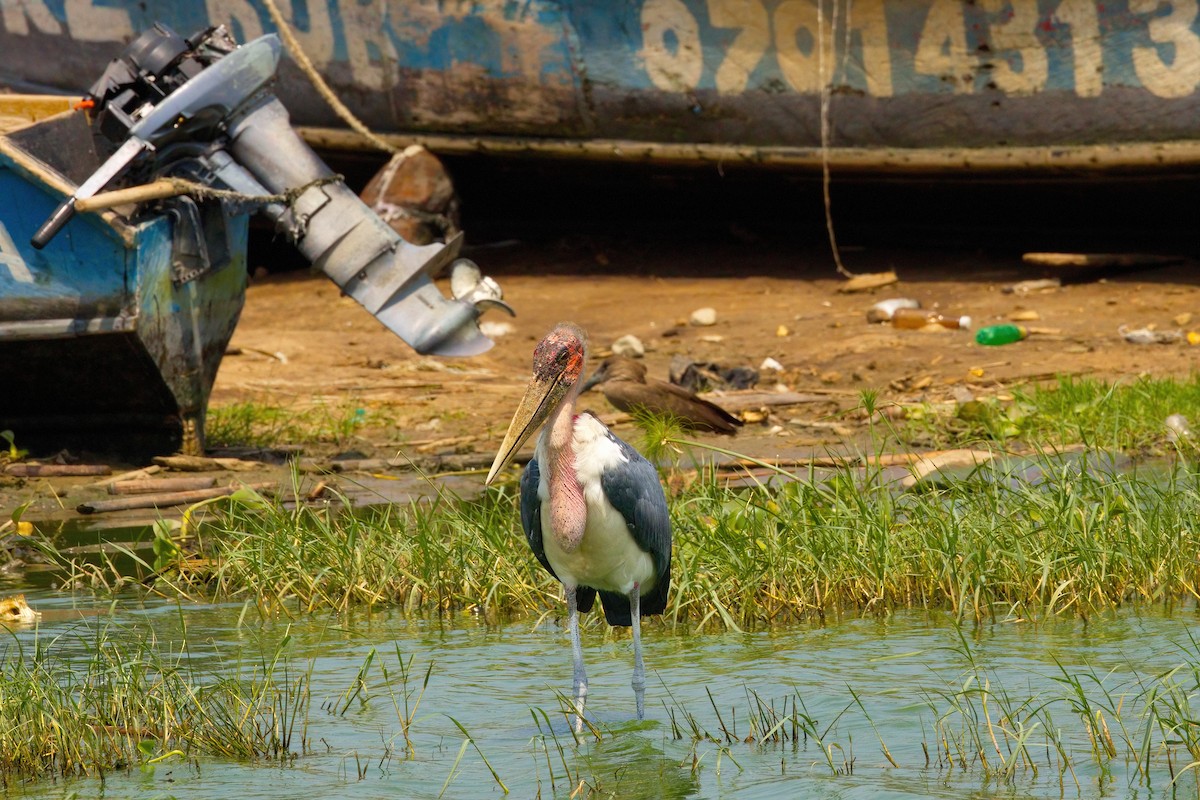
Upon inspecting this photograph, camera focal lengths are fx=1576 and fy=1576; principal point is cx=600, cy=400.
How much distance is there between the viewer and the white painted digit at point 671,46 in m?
11.2

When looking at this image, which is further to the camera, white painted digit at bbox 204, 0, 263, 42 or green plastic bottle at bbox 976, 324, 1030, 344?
white painted digit at bbox 204, 0, 263, 42

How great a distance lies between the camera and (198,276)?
761cm

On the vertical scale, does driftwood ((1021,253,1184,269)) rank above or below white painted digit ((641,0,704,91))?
below

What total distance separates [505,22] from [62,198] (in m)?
5.19

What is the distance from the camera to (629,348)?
33.3 feet

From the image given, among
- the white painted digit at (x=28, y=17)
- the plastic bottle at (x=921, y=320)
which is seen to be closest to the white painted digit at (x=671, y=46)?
the plastic bottle at (x=921, y=320)

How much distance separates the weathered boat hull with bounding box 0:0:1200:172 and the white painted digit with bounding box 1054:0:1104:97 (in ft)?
0.04

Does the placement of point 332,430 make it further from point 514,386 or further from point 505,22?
point 505,22

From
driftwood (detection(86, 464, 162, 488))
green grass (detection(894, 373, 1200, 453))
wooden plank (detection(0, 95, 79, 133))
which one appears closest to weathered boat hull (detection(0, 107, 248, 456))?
driftwood (detection(86, 464, 162, 488))

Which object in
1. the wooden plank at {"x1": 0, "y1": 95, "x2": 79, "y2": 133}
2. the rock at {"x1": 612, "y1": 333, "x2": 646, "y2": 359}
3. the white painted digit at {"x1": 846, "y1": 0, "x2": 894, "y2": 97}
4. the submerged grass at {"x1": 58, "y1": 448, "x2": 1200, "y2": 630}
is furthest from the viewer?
the white painted digit at {"x1": 846, "y1": 0, "x2": 894, "y2": 97}

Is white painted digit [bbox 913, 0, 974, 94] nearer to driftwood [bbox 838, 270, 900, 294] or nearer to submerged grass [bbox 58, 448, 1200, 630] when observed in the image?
driftwood [bbox 838, 270, 900, 294]

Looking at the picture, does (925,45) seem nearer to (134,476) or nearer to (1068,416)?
(1068,416)

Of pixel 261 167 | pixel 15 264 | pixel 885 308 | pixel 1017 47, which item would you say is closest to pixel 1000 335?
pixel 885 308

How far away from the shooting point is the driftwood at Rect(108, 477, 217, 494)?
7133 mm
